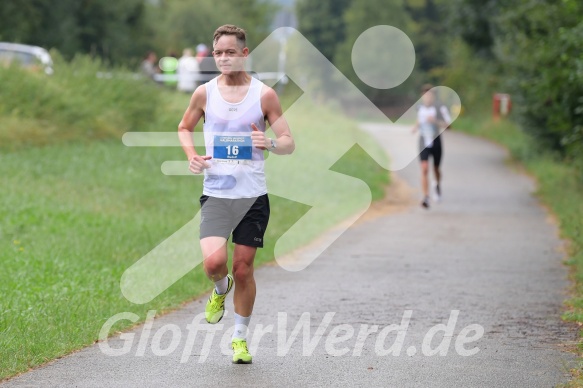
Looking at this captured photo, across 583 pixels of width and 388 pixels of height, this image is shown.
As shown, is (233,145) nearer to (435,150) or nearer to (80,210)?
(80,210)

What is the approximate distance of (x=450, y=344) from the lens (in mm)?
8188

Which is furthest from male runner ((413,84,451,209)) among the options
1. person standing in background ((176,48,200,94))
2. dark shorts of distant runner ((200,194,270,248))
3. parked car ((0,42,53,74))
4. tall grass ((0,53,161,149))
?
dark shorts of distant runner ((200,194,270,248))

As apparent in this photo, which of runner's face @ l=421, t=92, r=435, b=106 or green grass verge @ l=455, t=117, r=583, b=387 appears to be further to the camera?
runner's face @ l=421, t=92, r=435, b=106

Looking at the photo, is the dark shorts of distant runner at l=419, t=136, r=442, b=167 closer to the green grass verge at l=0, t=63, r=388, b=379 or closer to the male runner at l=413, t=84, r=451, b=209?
the male runner at l=413, t=84, r=451, b=209

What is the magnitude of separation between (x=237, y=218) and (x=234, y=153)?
1.55 feet

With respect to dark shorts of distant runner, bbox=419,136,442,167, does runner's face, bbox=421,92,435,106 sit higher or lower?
higher

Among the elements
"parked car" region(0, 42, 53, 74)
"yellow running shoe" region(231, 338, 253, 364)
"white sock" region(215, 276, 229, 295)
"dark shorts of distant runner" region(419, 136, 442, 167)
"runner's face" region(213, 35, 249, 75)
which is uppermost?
"runner's face" region(213, 35, 249, 75)

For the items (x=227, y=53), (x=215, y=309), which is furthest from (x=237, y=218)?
(x=227, y=53)

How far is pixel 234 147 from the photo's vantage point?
289 inches

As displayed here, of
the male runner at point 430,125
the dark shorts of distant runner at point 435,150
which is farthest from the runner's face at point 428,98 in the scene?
the dark shorts of distant runner at point 435,150

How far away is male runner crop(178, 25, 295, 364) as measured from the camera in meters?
7.36

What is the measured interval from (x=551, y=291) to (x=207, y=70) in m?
19.8

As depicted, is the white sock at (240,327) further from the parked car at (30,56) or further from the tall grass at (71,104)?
the parked car at (30,56)

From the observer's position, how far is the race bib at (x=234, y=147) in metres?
7.33
